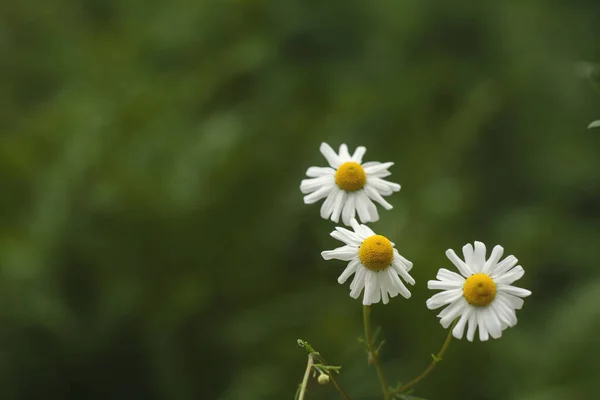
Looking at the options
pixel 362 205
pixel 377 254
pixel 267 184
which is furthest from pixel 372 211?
pixel 267 184

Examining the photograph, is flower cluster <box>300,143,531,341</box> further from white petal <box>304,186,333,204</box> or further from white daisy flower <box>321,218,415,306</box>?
white petal <box>304,186,333,204</box>

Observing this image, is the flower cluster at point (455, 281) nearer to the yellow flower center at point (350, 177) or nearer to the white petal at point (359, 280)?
the white petal at point (359, 280)

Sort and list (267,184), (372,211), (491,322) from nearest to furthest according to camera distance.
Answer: (491,322) < (372,211) < (267,184)

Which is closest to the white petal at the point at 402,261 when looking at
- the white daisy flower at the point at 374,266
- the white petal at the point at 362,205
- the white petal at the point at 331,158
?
the white daisy flower at the point at 374,266

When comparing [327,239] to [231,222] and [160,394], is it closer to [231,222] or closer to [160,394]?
[231,222]

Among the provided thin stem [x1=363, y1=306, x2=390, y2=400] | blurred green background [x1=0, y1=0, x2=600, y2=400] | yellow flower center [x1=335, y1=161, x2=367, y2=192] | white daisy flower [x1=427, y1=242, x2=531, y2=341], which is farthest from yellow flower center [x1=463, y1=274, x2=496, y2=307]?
blurred green background [x1=0, y1=0, x2=600, y2=400]

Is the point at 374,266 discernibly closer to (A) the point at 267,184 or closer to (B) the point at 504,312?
(B) the point at 504,312
